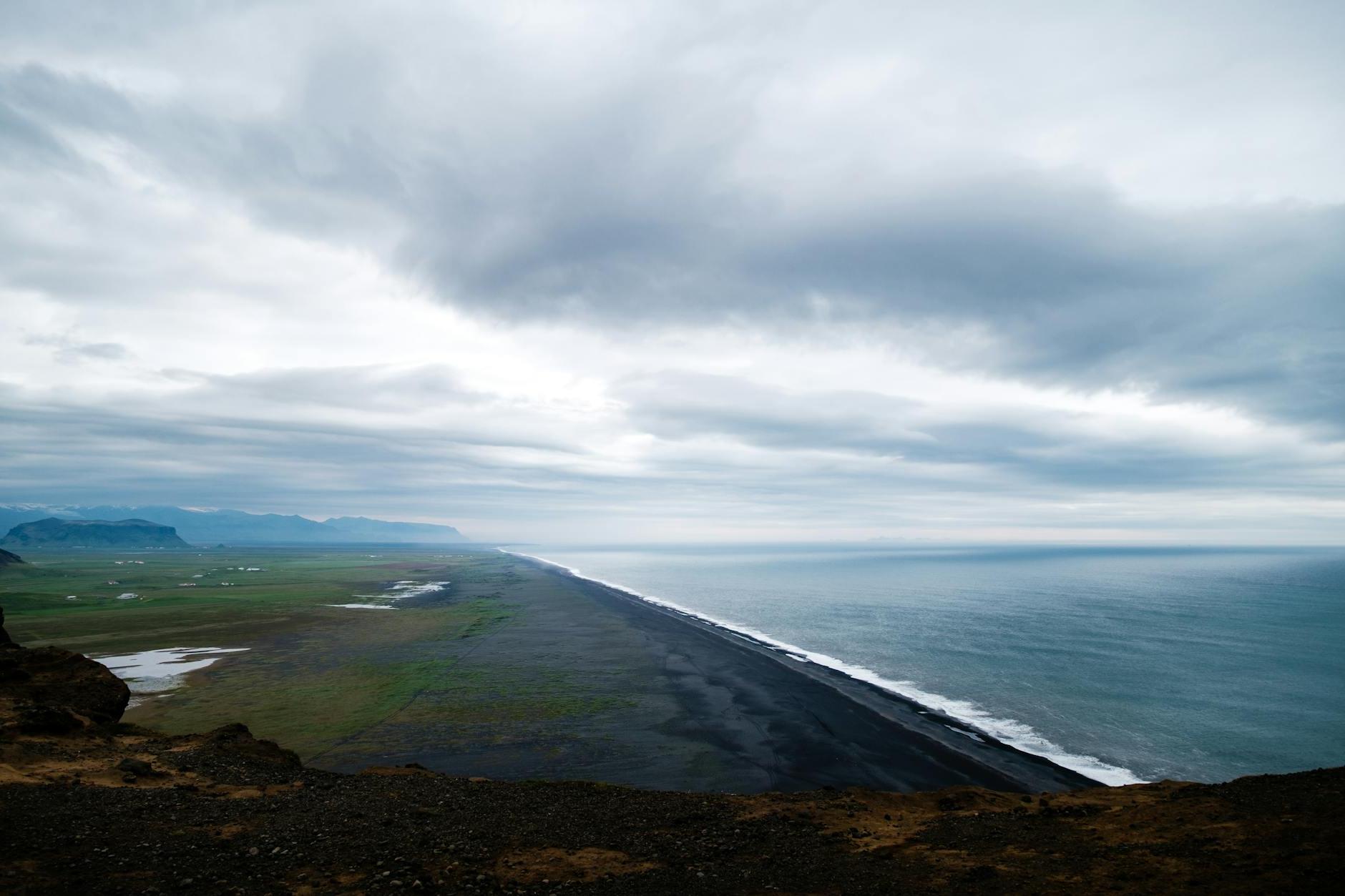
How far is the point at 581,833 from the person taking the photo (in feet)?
47.5

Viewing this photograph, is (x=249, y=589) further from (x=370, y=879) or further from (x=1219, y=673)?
(x=1219, y=673)

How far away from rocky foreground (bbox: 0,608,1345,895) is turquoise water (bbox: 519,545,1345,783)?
16625 millimetres

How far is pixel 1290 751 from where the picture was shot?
3000 centimetres

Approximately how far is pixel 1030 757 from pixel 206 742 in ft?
112

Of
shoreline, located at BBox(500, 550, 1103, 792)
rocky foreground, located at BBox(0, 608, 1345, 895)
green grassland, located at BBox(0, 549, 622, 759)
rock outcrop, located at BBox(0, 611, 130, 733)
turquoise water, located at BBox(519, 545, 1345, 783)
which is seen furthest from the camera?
green grassland, located at BBox(0, 549, 622, 759)

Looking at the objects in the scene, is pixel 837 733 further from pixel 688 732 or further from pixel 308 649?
pixel 308 649

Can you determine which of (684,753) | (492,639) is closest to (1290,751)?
(684,753)

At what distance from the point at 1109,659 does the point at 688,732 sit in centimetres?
4251

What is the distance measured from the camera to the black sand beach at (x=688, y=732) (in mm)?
25875

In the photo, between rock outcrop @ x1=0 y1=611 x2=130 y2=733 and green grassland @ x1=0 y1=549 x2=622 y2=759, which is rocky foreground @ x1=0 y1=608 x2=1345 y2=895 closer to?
rock outcrop @ x1=0 y1=611 x2=130 y2=733

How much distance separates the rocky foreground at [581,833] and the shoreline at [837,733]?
9.93m

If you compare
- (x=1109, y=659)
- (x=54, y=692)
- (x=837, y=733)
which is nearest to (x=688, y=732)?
(x=837, y=733)

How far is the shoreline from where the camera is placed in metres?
26.4

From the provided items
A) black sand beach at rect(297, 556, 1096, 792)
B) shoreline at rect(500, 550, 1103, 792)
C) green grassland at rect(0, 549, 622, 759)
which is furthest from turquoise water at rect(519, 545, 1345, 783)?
green grassland at rect(0, 549, 622, 759)
